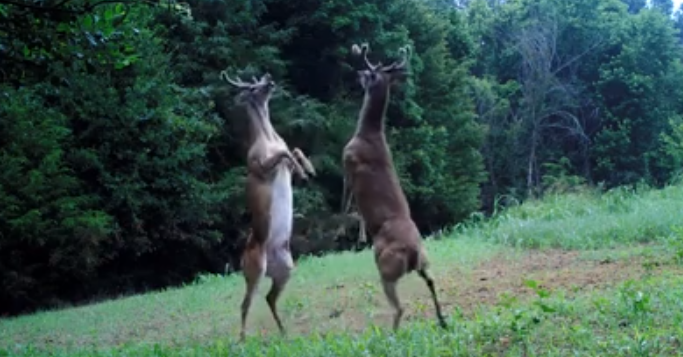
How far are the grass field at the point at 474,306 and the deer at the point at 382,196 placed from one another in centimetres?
47

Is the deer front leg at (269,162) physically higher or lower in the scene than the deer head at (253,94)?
lower

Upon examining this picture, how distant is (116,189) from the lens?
18422 mm

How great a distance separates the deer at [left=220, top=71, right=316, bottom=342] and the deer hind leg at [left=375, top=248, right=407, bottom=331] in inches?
58.4

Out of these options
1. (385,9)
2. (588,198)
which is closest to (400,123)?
(385,9)

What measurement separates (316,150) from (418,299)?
12820 mm

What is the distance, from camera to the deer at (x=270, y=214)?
8352mm

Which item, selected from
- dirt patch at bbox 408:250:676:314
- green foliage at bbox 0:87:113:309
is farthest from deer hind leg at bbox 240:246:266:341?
green foliage at bbox 0:87:113:309

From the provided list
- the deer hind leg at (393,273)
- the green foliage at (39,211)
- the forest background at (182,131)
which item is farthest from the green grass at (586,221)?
the green foliage at (39,211)

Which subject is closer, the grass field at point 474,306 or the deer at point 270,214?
the grass field at point 474,306

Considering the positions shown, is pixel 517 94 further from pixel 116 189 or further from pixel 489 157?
pixel 116 189

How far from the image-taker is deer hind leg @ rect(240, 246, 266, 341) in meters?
8.27

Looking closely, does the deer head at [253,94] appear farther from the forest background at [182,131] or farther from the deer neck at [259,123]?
the forest background at [182,131]

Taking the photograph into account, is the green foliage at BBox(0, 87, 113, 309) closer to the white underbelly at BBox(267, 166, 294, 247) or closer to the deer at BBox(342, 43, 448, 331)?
the white underbelly at BBox(267, 166, 294, 247)

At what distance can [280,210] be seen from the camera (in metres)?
8.48
